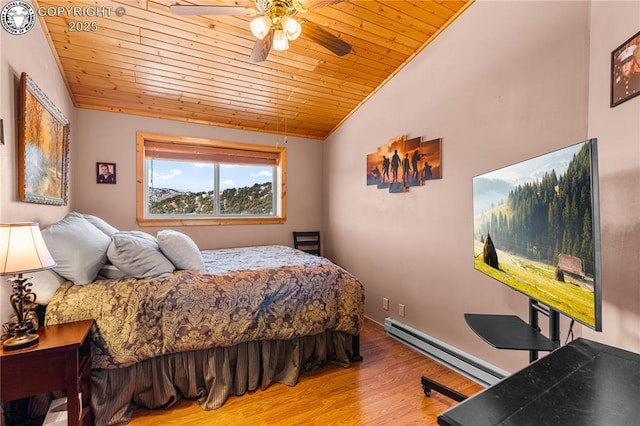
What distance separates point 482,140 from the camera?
2238 mm

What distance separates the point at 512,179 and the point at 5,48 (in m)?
2.60

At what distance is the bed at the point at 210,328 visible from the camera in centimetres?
173

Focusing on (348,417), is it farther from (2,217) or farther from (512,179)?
(2,217)

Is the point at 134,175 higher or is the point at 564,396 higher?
the point at 134,175

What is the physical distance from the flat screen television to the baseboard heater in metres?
1.03

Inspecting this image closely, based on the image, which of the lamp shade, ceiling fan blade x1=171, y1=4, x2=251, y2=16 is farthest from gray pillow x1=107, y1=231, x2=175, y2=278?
ceiling fan blade x1=171, y1=4, x2=251, y2=16

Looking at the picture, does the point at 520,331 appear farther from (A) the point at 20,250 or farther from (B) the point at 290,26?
(A) the point at 20,250

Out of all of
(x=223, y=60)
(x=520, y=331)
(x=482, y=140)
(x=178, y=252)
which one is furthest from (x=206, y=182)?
(x=520, y=331)

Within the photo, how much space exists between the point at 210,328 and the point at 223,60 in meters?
2.34

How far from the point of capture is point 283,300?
2.19 metres

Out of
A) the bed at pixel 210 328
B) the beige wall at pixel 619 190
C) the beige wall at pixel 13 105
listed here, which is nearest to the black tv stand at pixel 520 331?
the beige wall at pixel 619 190

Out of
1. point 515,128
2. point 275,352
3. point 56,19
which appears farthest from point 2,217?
point 515,128

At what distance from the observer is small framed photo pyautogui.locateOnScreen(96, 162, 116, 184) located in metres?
3.23

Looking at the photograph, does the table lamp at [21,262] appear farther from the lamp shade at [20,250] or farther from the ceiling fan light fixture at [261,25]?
the ceiling fan light fixture at [261,25]
